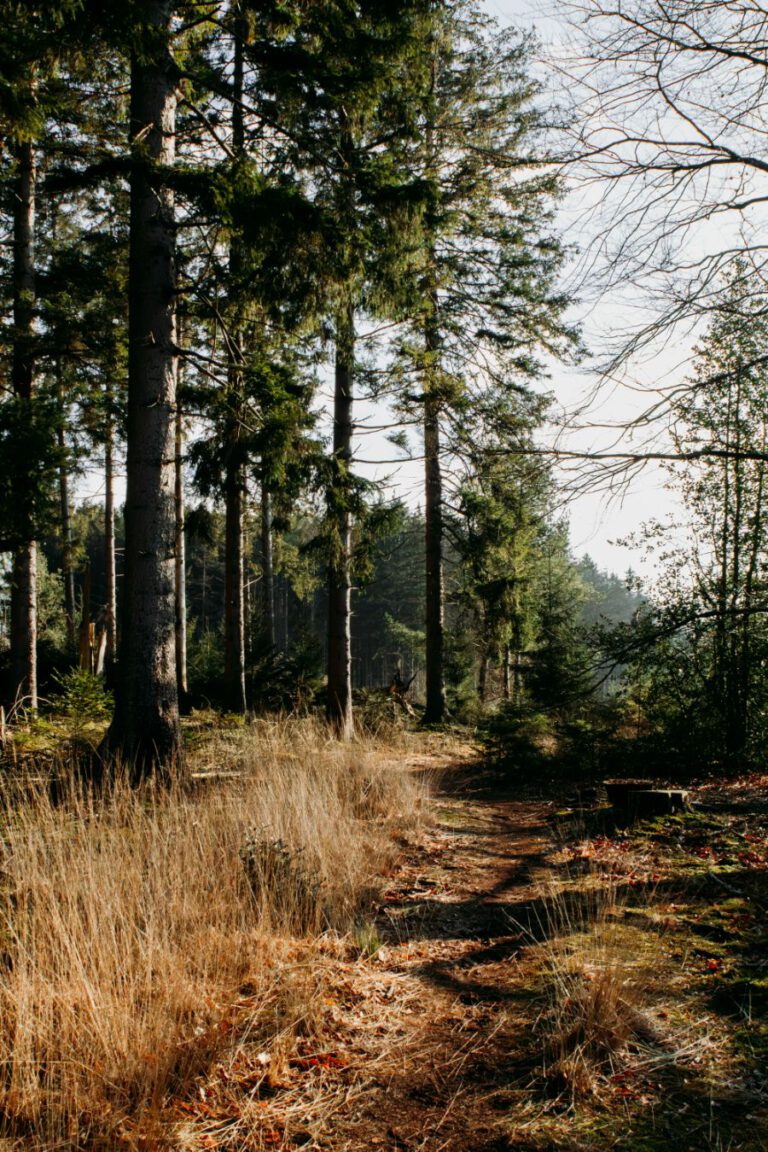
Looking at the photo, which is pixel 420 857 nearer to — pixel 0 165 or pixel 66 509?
pixel 0 165

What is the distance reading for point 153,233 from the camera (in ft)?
22.2

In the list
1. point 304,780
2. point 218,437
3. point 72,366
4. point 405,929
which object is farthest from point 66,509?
point 405,929

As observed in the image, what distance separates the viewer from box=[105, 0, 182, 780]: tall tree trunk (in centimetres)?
634

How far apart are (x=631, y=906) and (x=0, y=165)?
12.7m

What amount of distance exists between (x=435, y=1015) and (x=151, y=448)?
218 inches

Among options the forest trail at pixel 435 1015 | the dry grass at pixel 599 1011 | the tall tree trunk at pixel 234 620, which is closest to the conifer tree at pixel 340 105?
the tall tree trunk at pixel 234 620

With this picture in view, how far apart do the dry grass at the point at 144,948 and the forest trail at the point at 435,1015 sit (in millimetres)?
309

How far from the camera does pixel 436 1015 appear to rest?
304 cm

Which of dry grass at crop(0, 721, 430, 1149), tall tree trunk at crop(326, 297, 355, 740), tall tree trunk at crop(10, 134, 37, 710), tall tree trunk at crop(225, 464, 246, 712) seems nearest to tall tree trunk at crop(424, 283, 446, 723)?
tall tree trunk at crop(326, 297, 355, 740)

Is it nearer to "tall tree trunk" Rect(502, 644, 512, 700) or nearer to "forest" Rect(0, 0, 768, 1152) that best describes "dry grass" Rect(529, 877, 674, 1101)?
"forest" Rect(0, 0, 768, 1152)

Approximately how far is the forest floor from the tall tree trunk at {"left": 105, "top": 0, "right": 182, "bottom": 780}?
309cm

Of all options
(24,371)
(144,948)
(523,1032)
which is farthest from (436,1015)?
(24,371)

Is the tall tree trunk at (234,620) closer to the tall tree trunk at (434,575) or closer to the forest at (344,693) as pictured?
the forest at (344,693)

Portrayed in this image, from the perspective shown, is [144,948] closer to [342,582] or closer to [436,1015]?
[436,1015]
